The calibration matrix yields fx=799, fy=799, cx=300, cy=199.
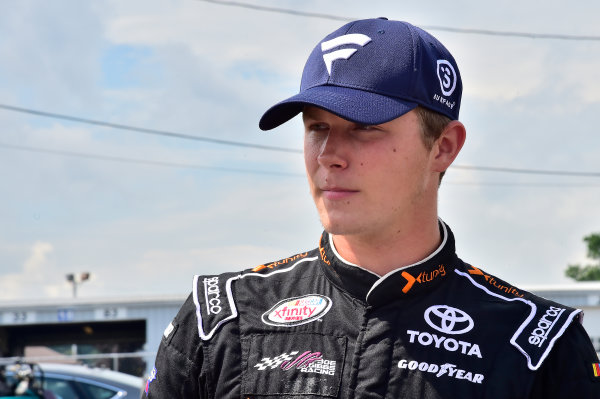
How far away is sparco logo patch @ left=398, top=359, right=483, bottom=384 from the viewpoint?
1891mm

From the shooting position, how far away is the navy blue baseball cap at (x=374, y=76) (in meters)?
1.87

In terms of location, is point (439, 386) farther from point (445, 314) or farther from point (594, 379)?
point (594, 379)

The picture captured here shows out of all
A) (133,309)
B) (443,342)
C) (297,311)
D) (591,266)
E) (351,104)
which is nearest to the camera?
(351,104)

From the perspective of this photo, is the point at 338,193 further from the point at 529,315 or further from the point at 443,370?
the point at 529,315

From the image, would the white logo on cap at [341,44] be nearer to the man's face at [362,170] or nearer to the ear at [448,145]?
the man's face at [362,170]

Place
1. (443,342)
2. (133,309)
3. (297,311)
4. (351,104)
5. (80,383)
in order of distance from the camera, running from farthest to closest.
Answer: (133,309), (80,383), (297,311), (443,342), (351,104)

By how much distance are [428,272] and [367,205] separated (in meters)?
0.29

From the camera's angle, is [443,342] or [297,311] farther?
[297,311]

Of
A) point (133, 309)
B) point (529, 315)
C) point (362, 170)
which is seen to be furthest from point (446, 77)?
point (133, 309)

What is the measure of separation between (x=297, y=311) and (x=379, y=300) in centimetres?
22

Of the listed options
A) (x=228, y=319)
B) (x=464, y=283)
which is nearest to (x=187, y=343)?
(x=228, y=319)

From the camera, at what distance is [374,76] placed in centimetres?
193

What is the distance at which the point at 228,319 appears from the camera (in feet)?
6.69

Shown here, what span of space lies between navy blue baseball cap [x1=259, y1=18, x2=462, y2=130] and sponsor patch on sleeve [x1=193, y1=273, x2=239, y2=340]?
443mm
